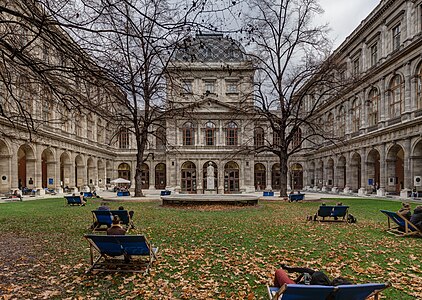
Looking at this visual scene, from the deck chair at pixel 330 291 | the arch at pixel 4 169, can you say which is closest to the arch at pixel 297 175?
the arch at pixel 4 169

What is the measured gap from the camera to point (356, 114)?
36.6m

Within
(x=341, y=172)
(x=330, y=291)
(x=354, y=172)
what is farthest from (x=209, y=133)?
(x=330, y=291)

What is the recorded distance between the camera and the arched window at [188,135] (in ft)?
154

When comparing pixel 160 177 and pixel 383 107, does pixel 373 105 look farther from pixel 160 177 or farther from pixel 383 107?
pixel 160 177

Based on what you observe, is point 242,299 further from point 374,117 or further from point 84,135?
point 84,135

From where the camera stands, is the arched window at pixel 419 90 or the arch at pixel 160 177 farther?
the arch at pixel 160 177

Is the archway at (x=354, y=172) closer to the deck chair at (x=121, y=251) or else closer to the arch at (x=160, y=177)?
the arch at (x=160, y=177)

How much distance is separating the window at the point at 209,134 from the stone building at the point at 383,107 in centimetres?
1511

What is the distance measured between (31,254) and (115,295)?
3847 millimetres

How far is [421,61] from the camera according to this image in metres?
25.0

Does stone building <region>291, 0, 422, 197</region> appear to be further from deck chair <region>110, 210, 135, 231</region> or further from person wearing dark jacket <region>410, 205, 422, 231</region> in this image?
deck chair <region>110, 210, 135, 231</region>

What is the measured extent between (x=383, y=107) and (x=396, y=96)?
1838mm

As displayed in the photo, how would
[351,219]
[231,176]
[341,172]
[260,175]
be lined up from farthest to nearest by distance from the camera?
1. [260,175]
2. [231,176]
3. [341,172]
4. [351,219]

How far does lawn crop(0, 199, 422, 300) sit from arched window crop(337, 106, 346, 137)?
29.1 metres
